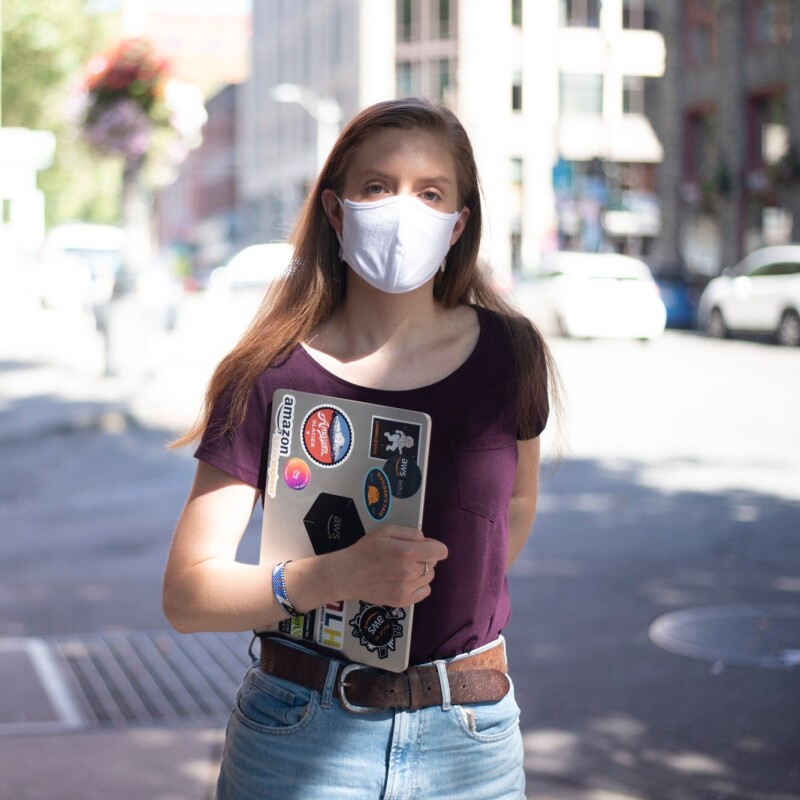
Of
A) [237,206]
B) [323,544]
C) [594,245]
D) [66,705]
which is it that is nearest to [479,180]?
[323,544]

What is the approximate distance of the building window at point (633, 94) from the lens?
65.0 metres

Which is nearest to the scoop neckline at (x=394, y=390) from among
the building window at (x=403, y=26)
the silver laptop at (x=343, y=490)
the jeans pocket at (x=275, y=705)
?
the silver laptop at (x=343, y=490)

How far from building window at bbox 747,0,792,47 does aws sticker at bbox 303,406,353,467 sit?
3907cm

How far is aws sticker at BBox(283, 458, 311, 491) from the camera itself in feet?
6.59

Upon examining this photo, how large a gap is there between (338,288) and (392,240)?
0.19 m

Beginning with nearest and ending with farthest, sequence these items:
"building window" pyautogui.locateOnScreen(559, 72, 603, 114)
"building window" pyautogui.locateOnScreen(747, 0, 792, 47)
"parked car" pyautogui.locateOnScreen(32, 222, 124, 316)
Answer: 1. "building window" pyautogui.locateOnScreen(747, 0, 792, 47)
2. "parked car" pyautogui.locateOnScreen(32, 222, 124, 316)
3. "building window" pyautogui.locateOnScreen(559, 72, 603, 114)

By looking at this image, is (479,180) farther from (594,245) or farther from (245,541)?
(594,245)

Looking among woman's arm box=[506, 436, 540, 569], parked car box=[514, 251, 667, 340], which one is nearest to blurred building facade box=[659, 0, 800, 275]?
parked car box=[514, 251, 667, 340]

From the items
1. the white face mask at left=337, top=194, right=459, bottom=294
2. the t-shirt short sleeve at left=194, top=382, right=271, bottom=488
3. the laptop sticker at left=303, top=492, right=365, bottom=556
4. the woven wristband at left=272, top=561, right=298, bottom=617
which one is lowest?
the woven wristband at left=272, top=561, right=298, bottom=617

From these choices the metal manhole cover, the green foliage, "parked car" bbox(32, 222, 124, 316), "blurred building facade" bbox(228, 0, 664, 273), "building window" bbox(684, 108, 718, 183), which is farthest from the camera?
"blurred building facade" bbox(228, 0, 664, 273)

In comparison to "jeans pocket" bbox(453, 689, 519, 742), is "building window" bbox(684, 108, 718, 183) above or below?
above

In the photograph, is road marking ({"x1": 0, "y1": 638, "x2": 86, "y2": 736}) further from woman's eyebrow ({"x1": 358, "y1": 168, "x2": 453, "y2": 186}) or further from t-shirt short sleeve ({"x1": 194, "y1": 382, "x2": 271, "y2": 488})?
woman's eyebrow ({"x1": 358, "y1": 168, "x2": 453, "y2": 186})

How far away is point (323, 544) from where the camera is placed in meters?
2.03

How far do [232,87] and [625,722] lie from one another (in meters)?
93.6
